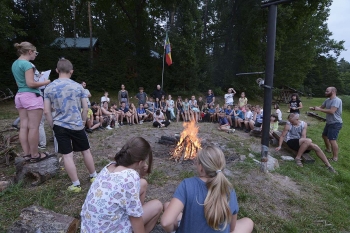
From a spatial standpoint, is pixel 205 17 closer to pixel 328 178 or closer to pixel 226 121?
pixel 226 121

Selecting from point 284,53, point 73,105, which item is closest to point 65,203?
point 73,105

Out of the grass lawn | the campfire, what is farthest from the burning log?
the grass lawn

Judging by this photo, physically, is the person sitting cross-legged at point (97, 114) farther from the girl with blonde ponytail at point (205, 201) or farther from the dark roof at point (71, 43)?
the dark roof at point (71, 43)

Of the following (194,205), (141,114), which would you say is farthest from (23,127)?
(141,114)

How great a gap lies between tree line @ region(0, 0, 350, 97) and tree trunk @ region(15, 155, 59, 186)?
1213 cm

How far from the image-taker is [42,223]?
2.07 m

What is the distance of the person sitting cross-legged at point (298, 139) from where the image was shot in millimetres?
4719

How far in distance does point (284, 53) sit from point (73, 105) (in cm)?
1993

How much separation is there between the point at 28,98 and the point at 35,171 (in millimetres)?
1050

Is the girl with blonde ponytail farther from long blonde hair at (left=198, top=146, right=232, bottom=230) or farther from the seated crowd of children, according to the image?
the seated crowd of children

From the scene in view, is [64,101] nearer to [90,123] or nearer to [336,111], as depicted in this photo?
[90,123]

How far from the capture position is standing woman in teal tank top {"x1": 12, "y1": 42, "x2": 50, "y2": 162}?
3.08 m

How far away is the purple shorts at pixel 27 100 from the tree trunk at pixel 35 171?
2.62 feet

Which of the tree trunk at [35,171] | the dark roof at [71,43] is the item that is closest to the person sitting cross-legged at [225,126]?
the tree trunk at [35,171]
